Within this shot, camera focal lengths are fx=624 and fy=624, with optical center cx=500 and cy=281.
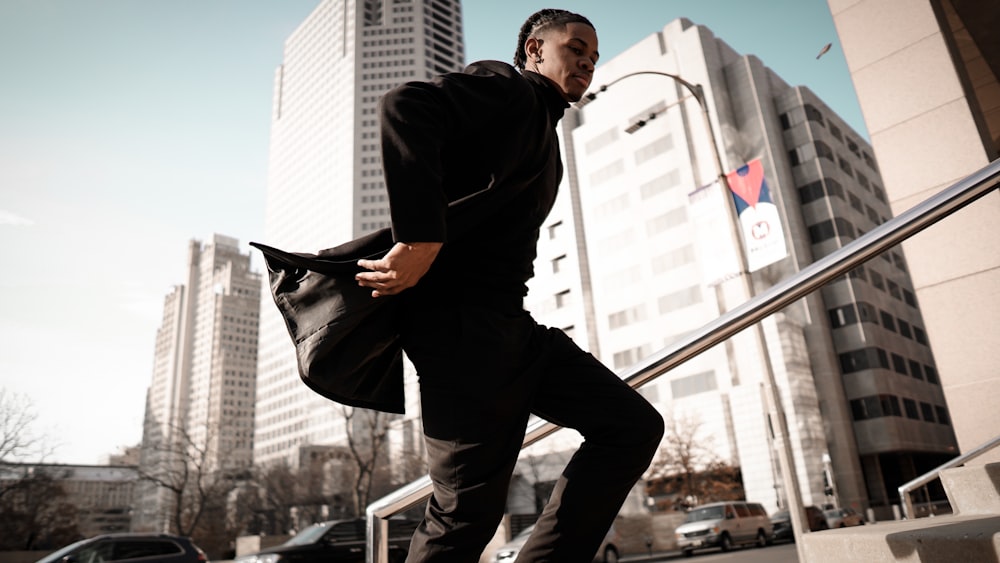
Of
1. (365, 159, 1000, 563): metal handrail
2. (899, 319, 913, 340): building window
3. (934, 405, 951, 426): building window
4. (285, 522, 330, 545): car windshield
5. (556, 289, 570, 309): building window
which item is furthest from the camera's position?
(556, 289, 570, 309): building window

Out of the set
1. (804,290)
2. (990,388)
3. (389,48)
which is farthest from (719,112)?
(389,48)

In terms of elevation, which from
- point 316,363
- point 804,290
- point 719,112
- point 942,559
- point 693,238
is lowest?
point 942,559

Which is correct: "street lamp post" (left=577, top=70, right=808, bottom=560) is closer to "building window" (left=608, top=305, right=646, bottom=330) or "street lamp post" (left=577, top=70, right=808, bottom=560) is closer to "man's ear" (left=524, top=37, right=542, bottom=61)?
"man's ear" (left=524, top=37, right=542, bottom=61)

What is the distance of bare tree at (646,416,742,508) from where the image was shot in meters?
36.8

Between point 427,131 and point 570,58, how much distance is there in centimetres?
63

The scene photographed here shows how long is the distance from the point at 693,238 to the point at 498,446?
151ft

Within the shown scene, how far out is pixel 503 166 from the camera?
158cm

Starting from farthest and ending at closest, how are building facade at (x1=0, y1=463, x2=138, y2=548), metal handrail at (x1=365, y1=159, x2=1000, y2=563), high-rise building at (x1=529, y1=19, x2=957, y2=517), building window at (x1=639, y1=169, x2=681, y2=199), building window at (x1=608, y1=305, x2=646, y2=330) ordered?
building window at (x1=608, y1=305, x2=646, y2=330)
building window at (x1=639, y1=169, x2=681, y2=199)
high-rise building at (x1=529, y1=19, x2=957, y2=517)
building facade at (x1=0, y1=463, x2=138, y2=548)
metal handrail at (x1=365, y1=159, x2=1000, y2=563)

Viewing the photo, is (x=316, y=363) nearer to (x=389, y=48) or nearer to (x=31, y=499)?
(x=31, y=499)

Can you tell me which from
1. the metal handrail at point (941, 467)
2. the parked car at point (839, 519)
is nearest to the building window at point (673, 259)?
the parked car at point (839, 519)

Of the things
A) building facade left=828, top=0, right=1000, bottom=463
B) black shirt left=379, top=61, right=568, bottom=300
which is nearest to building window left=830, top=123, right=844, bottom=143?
building facade left=828, top=0, right=1000, bottom=463

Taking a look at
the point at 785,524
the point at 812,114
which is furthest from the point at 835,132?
the point at 785,524

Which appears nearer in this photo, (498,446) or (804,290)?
(498,446)

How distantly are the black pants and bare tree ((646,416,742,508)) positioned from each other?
3624cm
